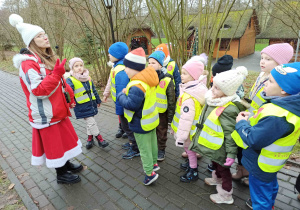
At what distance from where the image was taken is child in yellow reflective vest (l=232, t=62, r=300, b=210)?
5.39 feet

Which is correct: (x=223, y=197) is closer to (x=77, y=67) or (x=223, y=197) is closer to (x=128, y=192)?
(x=128, y=192)

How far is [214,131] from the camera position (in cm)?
231

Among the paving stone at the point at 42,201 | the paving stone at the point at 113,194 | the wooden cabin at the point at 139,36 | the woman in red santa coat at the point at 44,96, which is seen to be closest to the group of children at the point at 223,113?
the paving stone at the point at 113,194

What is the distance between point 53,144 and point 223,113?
232 centimetres

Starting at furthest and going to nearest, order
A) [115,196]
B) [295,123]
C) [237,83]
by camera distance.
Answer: [115,196]
[237,83]
[295,123]

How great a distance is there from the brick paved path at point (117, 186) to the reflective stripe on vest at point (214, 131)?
897mm

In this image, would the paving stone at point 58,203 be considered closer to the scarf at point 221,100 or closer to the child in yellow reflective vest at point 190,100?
the child in yellow reflective vest at point 190,100

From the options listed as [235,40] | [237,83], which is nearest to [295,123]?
[237,83]

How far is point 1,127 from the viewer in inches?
222

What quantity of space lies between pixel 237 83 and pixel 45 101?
2.40 m

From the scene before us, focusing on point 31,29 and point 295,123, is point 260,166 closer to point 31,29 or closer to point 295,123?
point 295,123

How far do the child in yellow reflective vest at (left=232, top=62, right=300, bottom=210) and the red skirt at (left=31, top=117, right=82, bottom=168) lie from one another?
2.31 m

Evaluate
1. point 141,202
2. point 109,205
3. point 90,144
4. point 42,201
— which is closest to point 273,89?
point 141,202

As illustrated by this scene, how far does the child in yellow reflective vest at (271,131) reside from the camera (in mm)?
1642
